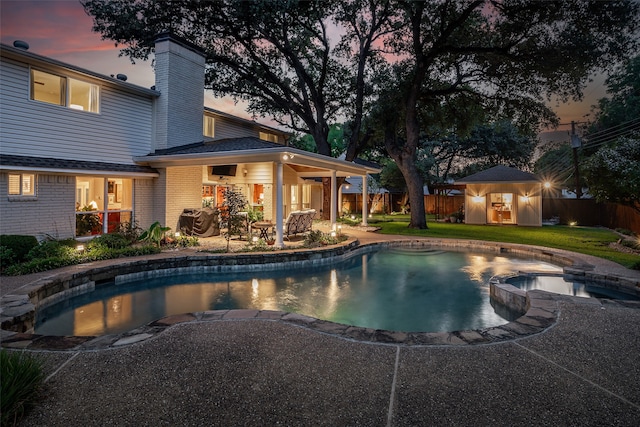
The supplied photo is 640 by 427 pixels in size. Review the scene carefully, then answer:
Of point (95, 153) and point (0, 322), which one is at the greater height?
point (95, 153)

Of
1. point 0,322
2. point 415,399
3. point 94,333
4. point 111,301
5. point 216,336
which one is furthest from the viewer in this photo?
point 111,301

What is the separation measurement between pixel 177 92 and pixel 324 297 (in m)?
9.78

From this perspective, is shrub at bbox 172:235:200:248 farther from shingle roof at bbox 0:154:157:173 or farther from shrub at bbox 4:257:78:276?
shrub at bbox 4:257:78:276

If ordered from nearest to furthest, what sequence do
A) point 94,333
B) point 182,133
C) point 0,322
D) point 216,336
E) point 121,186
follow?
point 216,336, point 0,322, point 94,333, point 121,186, point 182,133

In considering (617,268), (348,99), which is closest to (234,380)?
(617,268)

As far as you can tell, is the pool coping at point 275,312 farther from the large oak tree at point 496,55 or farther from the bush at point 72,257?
the large oak tree at point 496,55

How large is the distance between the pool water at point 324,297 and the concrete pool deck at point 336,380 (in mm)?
1972

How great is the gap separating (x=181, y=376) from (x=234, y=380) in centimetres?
48

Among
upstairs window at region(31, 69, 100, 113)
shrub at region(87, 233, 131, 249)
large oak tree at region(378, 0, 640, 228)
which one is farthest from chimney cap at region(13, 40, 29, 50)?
large oak tree at region(378, 0, 640, 228)

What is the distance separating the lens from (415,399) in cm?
271

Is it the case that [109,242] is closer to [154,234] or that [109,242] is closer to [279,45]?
[154,234]

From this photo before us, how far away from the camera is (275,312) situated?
4902 millimetres

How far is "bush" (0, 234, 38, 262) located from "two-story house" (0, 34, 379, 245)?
1.35 m

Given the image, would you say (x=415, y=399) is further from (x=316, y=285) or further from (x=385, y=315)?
(x=316, y=285)
